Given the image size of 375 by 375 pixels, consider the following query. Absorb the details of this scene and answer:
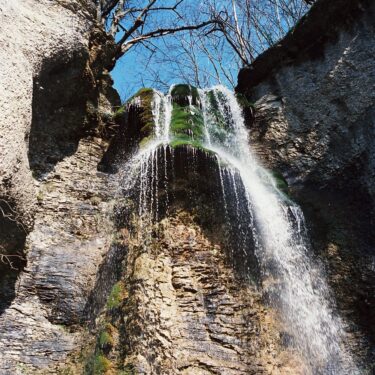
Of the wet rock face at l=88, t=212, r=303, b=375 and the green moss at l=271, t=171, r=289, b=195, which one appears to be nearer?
the wet rock face at l=88, t=212, r=303, b=375

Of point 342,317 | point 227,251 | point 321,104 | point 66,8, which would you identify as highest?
point 66,8

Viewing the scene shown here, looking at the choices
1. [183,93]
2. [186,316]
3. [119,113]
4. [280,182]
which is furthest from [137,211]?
[183,93]

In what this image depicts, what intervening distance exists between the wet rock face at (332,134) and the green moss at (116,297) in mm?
3037

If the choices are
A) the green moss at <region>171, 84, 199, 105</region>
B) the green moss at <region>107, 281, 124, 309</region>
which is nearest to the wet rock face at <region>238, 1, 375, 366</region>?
the green moss at <region>171, 84, 199, 105</region>

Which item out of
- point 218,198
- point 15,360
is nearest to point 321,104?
point 218,198

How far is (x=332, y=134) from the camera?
8156 millimetres

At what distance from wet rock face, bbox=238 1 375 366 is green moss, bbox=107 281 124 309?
9.96 ft

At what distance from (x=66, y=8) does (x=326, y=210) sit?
5.40 m

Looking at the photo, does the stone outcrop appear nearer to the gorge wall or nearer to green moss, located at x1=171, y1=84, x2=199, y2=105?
the gorge wall

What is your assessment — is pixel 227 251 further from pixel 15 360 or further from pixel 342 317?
pixel 15 360

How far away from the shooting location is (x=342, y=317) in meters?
5.73

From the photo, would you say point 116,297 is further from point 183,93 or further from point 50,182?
point 183,93

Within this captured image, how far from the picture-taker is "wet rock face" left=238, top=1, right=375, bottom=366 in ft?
20.9

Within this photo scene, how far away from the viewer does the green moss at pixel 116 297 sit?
4805 mm
